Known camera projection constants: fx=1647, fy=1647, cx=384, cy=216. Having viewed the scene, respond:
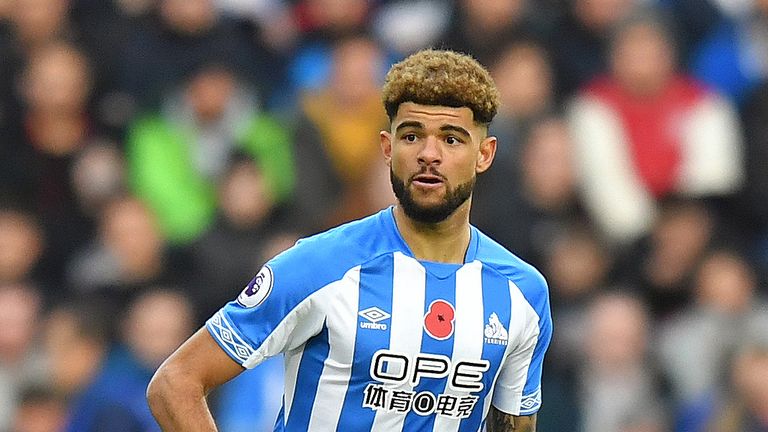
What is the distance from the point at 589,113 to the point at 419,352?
5355 mm

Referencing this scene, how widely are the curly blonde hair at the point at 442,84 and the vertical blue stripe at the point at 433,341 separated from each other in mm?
482

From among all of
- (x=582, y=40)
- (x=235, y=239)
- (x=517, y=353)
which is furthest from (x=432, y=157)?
(x=582, y=40)

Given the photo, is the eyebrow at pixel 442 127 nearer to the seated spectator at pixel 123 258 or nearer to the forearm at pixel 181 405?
the forearm at pixel 181 405

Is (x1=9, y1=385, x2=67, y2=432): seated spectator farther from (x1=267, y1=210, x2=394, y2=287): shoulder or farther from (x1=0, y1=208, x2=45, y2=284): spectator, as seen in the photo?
(x1=267, y1=210, x2=394, y2=287): shoulder

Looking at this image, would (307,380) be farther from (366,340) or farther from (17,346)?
(17,346)

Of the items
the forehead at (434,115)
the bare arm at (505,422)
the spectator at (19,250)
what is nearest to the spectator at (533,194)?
the spectator at (19,250)

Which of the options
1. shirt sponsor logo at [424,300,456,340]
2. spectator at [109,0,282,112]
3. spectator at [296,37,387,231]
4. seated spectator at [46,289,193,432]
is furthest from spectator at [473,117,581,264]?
shirt sponsor logo at [424,300,456,340]

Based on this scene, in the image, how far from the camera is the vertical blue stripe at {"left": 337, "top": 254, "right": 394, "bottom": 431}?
4871 millimetres

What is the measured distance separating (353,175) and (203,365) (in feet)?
16.5

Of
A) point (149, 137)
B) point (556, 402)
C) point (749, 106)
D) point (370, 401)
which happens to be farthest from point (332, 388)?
point (749, 106)

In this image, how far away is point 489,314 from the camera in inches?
197

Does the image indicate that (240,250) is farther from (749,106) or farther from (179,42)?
(749,106)

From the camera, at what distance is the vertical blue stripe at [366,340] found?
4.87m

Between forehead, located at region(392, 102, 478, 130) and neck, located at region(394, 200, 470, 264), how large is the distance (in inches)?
11.2
